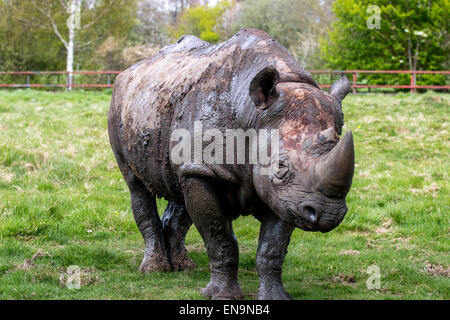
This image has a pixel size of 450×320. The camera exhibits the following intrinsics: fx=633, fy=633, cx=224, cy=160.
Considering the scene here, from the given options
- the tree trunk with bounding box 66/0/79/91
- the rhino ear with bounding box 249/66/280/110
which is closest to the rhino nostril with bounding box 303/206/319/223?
the rhino ear with bounding box 249/66/280/110

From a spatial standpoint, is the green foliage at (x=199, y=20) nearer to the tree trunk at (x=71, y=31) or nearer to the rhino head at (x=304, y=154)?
the tree trunk at (x=71, y=31)

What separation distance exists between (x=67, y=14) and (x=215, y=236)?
3033cm

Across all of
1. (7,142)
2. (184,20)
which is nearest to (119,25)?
(184,20)

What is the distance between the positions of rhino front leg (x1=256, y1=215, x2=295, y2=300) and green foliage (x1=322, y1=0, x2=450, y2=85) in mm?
21680

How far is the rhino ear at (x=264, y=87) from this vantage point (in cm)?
482

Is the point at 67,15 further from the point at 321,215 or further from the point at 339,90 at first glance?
the point at 321,215

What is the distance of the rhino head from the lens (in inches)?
165

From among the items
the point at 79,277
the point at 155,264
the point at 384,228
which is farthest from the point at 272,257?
the point at 384,228

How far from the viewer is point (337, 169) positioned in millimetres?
4129

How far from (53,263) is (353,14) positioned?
23.3 metres

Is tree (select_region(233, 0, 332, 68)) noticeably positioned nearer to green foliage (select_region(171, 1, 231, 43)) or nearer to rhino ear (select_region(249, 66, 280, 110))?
green foliage (select_region(171, 1, 231, 43))

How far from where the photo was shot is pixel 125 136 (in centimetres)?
676

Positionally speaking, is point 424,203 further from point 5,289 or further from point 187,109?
point 5,289

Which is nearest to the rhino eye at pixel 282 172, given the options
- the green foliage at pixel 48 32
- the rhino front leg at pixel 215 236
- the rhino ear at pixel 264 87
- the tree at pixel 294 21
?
the rhino ear at pixel 264 87
